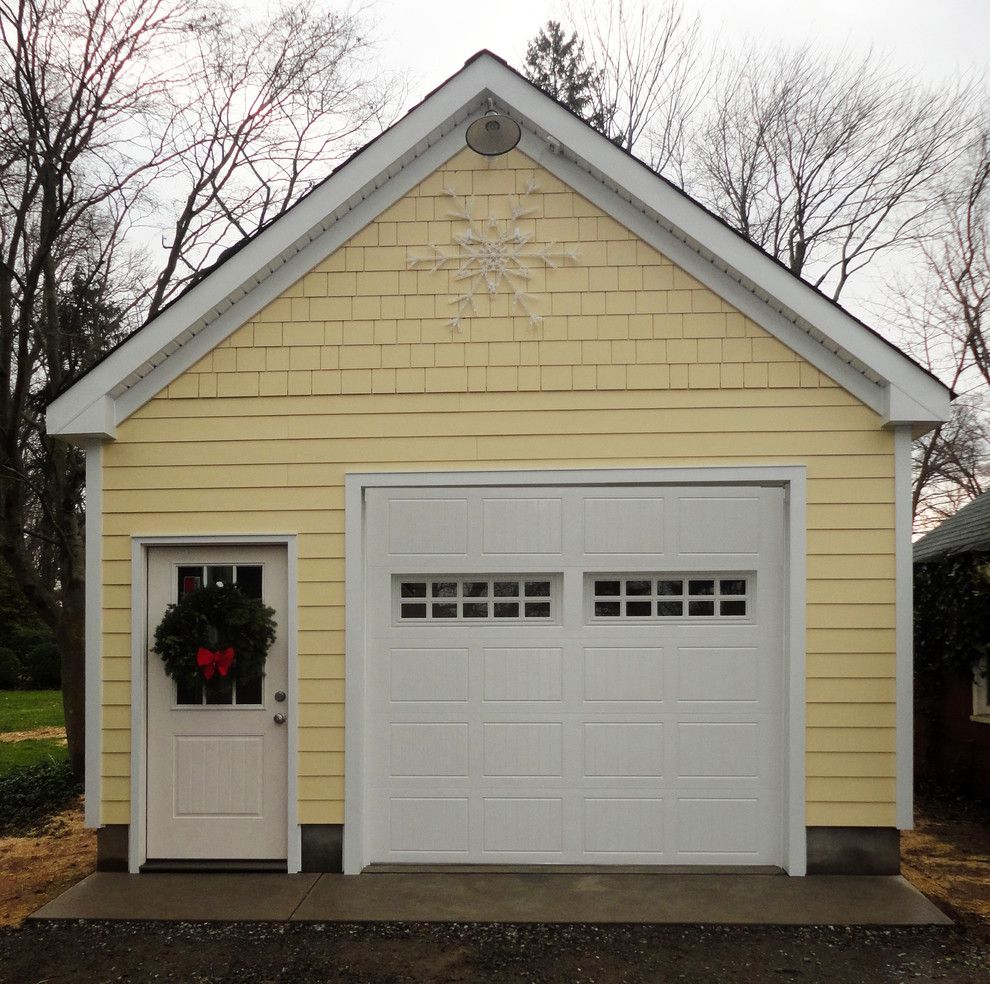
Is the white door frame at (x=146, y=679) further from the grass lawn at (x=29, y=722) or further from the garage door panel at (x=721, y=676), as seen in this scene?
the grass lawn at (x=29, y=722)

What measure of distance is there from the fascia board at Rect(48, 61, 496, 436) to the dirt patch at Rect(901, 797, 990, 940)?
5826mm

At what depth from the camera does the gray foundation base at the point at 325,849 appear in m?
5.76

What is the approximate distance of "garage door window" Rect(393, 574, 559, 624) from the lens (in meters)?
5.95

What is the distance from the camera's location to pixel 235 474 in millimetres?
5953

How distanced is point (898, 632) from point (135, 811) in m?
5.16

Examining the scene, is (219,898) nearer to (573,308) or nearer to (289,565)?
(289,565)

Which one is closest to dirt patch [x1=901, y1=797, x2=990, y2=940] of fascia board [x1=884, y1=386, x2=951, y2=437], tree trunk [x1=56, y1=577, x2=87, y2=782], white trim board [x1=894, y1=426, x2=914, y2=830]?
white trim board [x1=894, y1=426, x2=914, y2=830]

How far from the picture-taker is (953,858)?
20.9 ft

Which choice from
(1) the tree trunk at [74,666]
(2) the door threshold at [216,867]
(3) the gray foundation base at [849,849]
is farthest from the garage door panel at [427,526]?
(1) the tree trunk at [74,666]

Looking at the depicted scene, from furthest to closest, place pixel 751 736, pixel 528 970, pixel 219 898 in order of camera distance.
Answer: pixel 751 736, pixel 219 898, pixel 528 970

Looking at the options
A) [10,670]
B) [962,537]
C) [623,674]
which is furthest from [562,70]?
[10,670]

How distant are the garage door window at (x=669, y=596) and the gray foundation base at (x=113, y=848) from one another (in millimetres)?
3499

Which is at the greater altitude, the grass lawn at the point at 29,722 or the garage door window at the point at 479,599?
the garage door window at the point at 479,599

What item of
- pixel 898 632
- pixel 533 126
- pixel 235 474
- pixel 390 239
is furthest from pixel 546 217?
pixel 898 632
